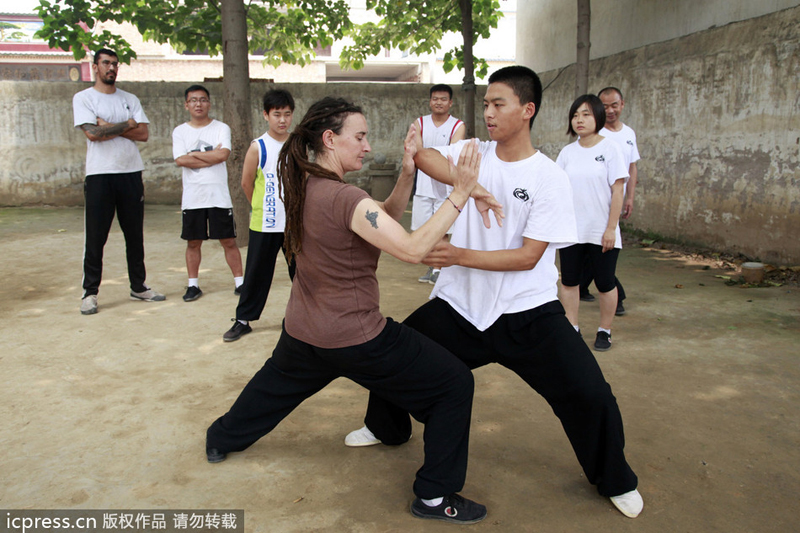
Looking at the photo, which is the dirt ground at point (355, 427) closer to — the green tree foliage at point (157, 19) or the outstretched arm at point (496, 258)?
the outstretched arm at point (496, 258)

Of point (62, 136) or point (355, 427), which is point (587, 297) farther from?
point (62, 136)

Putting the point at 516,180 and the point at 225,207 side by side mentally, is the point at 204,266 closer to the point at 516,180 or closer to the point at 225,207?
the point at 225,207

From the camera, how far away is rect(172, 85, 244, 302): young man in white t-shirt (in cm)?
579

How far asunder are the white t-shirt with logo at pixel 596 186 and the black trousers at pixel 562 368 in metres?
2.07

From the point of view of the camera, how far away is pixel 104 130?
217 inches

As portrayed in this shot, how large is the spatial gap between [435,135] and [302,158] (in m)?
4.00

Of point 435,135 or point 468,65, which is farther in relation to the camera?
point 468,65

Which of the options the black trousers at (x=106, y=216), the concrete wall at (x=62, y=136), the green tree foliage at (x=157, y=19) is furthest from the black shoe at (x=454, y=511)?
the concrete wall at (x=62, y=136)

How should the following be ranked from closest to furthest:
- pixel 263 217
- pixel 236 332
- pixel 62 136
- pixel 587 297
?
1. pixel 263 217
2. pixel 236 332
3. pixel 587 297
4. pixel 62 136

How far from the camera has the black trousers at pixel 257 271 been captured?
16.0ft

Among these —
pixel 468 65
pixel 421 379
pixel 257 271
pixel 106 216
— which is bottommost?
pixel 421 379

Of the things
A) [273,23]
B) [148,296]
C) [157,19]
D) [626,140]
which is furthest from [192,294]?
[273,23]

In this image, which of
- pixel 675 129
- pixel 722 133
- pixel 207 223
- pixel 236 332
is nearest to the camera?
pixel 236 332

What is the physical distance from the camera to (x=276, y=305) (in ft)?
→ 19.6
